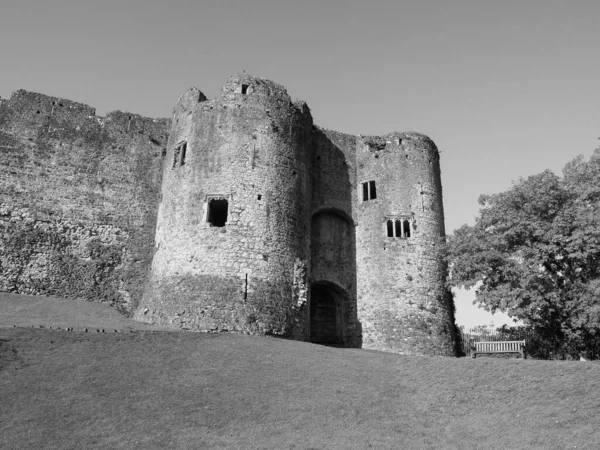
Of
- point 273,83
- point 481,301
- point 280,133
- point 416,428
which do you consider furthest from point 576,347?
point 273,83

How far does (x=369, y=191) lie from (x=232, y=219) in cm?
1048

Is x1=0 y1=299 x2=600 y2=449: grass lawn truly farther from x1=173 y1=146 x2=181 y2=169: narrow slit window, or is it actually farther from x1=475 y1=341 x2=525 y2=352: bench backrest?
x1=173 y1=146 x2=181 y2=169: narrow slit window

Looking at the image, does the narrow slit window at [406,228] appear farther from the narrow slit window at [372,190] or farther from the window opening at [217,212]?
the window opening at [217,212]

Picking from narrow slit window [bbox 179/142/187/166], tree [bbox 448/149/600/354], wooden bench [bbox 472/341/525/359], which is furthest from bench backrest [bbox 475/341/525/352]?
narrow slit window [bbox 179/142/187/166]

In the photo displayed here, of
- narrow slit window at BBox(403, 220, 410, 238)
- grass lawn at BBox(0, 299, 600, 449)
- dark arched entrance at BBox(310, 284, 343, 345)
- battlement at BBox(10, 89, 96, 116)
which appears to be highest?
battlement at BBox(10, 89, 96, 116)

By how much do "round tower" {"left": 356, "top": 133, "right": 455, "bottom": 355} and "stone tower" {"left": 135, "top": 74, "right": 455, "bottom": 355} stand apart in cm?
6

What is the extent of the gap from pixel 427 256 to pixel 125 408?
20.6 metres

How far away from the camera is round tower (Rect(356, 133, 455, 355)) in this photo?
29.4 metres

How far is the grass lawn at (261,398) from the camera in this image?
13250mm

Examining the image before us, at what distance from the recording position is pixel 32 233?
26.9 m

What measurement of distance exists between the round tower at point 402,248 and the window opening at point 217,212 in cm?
862

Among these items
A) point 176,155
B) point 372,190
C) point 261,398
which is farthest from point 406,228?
point 261,398

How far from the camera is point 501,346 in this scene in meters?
26.2

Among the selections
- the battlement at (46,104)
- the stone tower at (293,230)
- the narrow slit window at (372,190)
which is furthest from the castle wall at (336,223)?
the battlement at (46,104)
